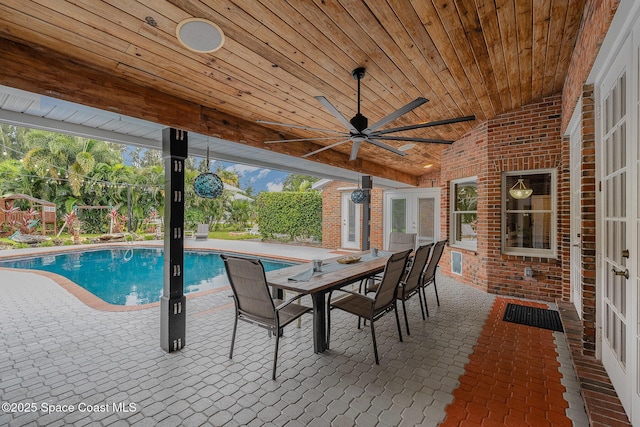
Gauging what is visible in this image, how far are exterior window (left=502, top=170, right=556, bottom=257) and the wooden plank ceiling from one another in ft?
5.03

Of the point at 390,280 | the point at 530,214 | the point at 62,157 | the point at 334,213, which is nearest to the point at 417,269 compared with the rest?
the point at 390,280

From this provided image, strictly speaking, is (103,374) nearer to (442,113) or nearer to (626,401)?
(626,401)

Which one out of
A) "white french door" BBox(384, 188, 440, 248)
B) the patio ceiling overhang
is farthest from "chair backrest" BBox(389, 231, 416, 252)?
"white french door" BBox(384, 188, 440, 248)

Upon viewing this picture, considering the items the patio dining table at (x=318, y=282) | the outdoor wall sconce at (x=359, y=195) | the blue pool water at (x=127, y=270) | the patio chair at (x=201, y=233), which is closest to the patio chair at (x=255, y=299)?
the patio dining table at (x=318, y=282)

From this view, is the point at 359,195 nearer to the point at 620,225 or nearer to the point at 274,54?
the point at 274,54

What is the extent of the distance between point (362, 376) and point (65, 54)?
3.35 meters

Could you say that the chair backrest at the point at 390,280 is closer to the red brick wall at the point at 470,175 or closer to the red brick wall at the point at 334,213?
the red brick wall at the point at 470,175

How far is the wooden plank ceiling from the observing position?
72.0 inches

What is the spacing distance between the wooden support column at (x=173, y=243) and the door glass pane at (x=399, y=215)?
782 cm

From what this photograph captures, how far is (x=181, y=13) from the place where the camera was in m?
1.79

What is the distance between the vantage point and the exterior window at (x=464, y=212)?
545cm

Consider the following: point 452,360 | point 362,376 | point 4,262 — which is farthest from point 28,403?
point 4,262

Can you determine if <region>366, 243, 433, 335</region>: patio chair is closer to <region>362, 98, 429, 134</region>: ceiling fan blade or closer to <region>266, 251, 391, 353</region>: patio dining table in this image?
<region>266, 251, 391, 353</region>: patio dining table

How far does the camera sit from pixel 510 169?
4.66 metres
